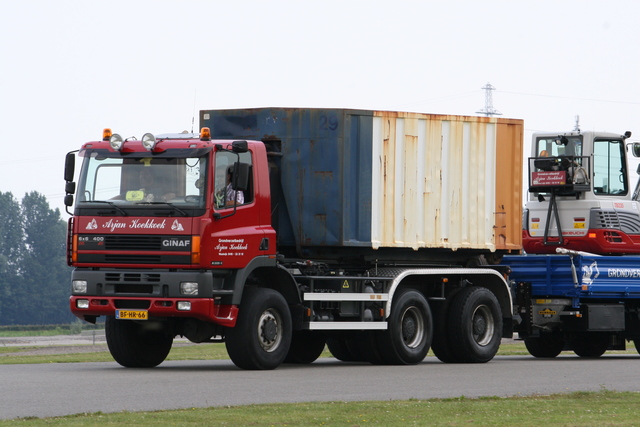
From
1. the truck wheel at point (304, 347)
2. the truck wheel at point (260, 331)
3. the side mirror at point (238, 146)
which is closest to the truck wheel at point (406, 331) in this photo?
the truck wheel at point (304, 347)

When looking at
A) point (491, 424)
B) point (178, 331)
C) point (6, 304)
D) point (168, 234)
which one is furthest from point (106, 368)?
point (6, 304)

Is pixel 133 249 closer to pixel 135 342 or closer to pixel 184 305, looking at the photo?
pixel 184 305

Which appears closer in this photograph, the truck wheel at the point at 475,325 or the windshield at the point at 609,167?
the truck wheel at the point at 475,325

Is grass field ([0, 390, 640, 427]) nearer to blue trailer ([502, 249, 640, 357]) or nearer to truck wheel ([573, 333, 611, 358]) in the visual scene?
blue trailer ([502, 249, 640, 357])

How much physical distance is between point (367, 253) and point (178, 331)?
341cm

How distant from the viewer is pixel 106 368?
18047 mm

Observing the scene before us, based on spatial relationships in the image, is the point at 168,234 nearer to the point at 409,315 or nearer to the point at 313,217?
the point at 313,217

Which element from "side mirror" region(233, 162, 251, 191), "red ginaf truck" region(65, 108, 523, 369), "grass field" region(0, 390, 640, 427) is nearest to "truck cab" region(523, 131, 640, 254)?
"red ginaf truck" region(65, 108, 523, 369)

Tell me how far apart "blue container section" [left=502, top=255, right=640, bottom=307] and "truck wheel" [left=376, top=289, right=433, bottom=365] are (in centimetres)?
304

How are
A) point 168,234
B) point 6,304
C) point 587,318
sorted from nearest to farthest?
point 168,234 < point 587,318 < point 6,304

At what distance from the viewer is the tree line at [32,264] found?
405 feet

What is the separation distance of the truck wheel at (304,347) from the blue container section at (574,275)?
12.7 feet

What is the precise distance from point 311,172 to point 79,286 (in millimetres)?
3904

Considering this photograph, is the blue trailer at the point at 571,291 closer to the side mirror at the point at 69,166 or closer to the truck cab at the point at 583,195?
the truck cab at the point at 583,195
